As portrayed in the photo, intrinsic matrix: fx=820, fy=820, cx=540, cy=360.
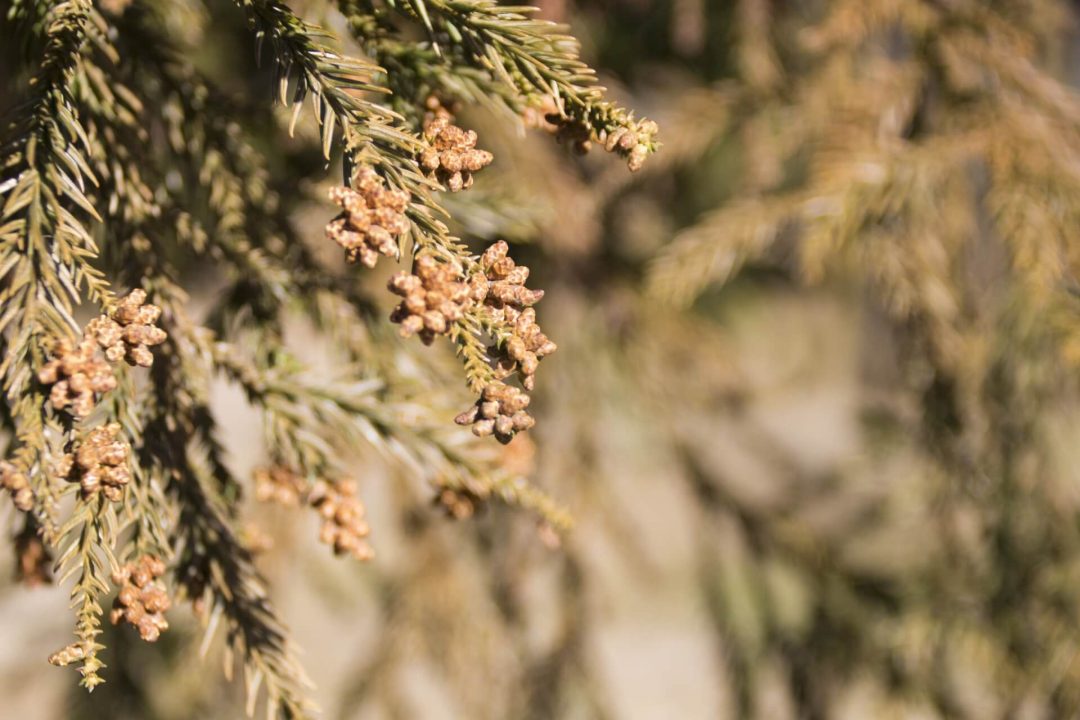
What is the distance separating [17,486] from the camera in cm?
51

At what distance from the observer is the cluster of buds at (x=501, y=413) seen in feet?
1.66

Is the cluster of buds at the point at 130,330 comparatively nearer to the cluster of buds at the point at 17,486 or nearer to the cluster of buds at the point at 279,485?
the cluster of buds at the point at 17,486

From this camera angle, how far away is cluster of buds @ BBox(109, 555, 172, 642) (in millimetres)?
559

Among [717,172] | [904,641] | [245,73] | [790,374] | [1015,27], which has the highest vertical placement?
[1015,27]

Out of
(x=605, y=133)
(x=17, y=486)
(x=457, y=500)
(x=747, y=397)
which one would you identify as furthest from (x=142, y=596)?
(x=747, y=397)

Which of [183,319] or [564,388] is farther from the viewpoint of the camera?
[564,388]

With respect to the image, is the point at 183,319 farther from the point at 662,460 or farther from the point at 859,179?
the point at 662,460

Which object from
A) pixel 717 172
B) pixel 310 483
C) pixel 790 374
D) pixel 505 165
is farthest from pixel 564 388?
pixel 790 374

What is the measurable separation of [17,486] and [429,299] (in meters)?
0.28

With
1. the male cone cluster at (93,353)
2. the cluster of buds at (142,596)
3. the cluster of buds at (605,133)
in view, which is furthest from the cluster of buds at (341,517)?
the cluster of buds at (605,133)

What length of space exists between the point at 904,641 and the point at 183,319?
153 centimetres

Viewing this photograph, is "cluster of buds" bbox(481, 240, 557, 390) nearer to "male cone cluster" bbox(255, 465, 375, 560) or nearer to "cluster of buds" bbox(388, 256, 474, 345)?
"cluster of buds" bbox(388, 256, 474, 345)

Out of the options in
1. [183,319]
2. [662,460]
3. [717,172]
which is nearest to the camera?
[183,319]

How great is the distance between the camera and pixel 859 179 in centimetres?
111
